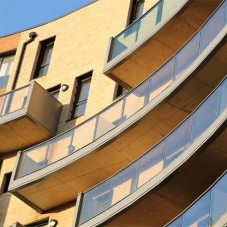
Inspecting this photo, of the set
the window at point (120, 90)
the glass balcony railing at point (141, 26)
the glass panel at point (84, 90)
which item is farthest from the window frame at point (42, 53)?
the glass balcony railing at point (141, 26)

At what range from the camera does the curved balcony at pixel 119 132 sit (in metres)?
28.0

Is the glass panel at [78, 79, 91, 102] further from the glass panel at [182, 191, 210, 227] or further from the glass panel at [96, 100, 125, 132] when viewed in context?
the glass panel at [182, 191, 210, 227]

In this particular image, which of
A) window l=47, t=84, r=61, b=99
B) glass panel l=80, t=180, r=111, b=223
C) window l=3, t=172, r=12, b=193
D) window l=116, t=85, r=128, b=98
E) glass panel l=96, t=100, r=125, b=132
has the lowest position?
glass panel l=80, t=180, r=111, b=223

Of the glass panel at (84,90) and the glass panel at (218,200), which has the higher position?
the glass panel at (84,90)

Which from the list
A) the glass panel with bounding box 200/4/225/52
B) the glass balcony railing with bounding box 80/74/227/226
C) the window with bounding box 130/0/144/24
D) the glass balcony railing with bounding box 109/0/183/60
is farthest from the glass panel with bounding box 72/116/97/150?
the window with bounding box 130/0/144/24

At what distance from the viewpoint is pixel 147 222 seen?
27469 millimetres

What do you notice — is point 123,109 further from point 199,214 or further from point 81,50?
point 199,214

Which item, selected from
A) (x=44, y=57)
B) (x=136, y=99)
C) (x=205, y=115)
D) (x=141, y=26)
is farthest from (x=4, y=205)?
(x=205, y=115)

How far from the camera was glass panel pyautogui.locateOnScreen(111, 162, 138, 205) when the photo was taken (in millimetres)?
27375

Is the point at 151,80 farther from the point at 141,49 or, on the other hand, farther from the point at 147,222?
the point at 147,222

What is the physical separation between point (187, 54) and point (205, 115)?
10.4ft

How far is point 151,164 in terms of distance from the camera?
89.1ft

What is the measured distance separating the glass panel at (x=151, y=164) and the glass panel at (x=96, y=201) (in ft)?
3.87

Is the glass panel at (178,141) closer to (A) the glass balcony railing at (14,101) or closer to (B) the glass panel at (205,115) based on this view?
(B) the glass panel at (205,115)
